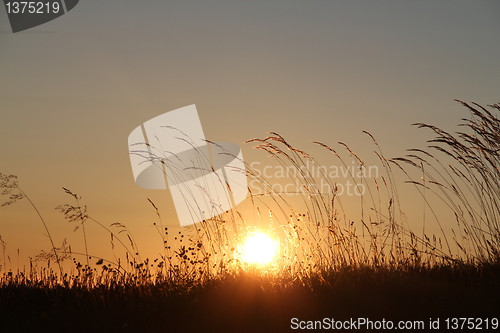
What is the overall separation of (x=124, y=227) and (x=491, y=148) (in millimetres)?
3545

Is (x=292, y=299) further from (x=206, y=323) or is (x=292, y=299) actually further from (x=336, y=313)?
(x=206, y=323)

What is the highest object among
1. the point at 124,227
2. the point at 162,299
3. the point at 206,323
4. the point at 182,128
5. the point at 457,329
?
the point at 182,128

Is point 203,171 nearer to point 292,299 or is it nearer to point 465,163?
point 292,299

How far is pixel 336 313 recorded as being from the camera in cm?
379

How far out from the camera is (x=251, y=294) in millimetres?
4051

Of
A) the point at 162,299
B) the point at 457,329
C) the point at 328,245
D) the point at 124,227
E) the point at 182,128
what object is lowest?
the point at 457,329

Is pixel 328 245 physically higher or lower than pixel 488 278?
higher

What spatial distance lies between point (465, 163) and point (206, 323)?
306 cm

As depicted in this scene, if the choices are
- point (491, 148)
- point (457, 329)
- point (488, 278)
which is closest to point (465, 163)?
Result: point (491, 148)

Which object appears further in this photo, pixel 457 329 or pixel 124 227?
pixel 124 227

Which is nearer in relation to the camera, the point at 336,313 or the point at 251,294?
the point at 336,313

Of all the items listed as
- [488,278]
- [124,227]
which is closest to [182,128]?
[124,227]

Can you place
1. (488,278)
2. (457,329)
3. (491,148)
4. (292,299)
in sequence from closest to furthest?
1. (457,329)
2. (292,299)
3. (488,278)
4. (491,148)

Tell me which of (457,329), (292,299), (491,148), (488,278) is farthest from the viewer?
(491,148)
